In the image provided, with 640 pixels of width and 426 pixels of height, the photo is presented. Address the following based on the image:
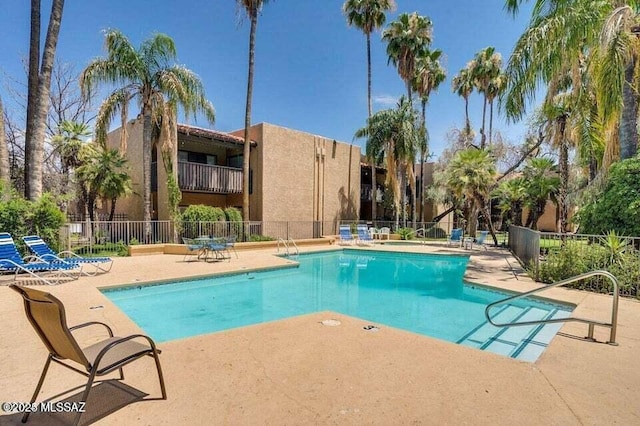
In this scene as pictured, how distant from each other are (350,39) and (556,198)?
19.6 m

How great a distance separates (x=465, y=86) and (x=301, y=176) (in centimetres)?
1807

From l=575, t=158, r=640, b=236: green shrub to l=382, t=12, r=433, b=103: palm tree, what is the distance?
18.2 metres

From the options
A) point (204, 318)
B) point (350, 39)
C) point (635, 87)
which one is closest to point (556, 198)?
point (635, 87)

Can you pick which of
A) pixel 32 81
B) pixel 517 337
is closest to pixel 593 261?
pixel 517 337

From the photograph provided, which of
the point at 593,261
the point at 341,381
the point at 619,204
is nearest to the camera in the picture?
the point at 341,381

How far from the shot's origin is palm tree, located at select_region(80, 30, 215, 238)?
47.8 feet

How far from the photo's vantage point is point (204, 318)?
7.55 meters

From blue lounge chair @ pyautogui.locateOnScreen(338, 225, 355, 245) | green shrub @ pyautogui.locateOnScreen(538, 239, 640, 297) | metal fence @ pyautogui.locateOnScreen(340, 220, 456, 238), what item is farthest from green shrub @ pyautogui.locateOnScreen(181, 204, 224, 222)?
green shrub @ pyautogui.locateOnScreen(538, 239, 640, 297)

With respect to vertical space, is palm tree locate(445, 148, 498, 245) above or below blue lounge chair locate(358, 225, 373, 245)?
above

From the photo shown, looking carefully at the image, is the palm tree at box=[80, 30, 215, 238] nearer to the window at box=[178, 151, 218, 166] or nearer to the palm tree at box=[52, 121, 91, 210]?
the palm tree at box=[52, 121, 91, 210]

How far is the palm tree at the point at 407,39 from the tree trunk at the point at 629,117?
16593 millimetres

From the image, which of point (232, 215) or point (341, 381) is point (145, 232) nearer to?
point (232, 215)

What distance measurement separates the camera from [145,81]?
50.3 feet

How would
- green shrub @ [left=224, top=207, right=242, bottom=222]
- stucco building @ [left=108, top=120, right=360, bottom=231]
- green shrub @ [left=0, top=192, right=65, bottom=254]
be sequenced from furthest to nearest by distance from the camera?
1. stucco building @ [left=108, top=120, right=360, bottom=231]
2. green shrub @ [left=224, top=207, right=242, bottom=222]
3. green shrub @ [left=0, top=192, right=65, bottom=254]
